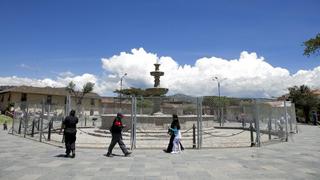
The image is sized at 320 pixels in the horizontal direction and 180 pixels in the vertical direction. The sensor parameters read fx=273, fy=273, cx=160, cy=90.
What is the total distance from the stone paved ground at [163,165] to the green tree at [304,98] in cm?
3323

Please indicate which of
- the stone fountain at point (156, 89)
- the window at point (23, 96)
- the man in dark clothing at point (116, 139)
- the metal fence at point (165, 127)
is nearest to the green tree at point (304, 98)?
the metal fence at point (165, 127)

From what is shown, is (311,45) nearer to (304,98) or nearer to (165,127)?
(165,127)

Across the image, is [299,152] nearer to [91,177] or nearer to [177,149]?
[177,149]

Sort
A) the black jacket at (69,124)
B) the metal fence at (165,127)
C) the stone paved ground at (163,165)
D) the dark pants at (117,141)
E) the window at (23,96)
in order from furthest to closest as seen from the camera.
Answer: the window at (23,96) < the metal fence at (165,127) < the dark pants at (117,141) < the black jacket at (69,124) < the stone paved ground at (163,165)

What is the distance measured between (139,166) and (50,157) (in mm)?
3587

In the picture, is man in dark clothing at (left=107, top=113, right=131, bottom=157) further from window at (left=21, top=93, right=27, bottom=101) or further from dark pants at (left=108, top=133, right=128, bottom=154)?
window at (left=21, top=93, right=27, bottom=101)

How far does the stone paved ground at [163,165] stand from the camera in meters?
7.20

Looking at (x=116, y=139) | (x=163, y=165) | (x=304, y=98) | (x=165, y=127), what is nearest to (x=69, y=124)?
(x=116, y=139)

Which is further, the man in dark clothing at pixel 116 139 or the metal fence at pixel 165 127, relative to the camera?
the metal fence at pixel 165 127

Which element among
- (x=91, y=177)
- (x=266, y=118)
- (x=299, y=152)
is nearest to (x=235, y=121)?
(x=266, y=118)

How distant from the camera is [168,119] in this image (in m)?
17.5

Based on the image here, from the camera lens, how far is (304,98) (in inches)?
1626

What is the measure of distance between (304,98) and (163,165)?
Answer: 3933 cm

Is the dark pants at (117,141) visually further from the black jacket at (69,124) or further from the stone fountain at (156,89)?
the stone fountain at (156,89)
